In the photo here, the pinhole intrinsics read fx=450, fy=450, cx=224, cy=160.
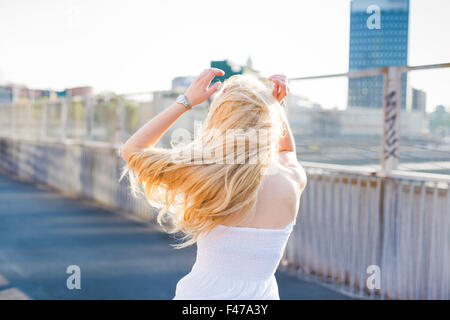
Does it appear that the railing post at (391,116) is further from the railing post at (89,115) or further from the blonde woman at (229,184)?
the railing post at (89,115)

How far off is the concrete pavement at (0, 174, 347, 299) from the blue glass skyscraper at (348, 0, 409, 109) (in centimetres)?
201

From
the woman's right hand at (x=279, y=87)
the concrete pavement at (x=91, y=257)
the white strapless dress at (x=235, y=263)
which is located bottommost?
the concrete pavement at (x=91, y=257)

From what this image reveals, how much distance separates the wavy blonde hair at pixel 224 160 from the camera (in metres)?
1.50

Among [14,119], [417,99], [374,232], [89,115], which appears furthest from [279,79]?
[14,119]

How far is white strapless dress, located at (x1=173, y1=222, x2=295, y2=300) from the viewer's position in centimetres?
154

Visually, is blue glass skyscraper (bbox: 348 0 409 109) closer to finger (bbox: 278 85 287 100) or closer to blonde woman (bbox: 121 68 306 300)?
finger (bbox: 278 85 287 100)

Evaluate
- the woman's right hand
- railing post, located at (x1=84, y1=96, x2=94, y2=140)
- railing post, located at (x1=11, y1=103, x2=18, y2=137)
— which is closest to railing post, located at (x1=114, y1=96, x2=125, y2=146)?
railing post, located at (x1=84, y1=96, x2=94, y2=140)

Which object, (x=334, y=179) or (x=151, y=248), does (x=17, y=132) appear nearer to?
(x=151, y=248)

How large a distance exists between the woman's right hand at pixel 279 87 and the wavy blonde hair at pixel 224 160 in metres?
0.15

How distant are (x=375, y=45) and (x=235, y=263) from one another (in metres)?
3.36

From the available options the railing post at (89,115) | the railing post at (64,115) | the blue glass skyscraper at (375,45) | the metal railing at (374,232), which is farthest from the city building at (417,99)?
the railing post at (64,115)
